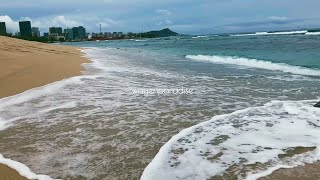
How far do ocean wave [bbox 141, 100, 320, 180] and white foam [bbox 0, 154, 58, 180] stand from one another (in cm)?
126

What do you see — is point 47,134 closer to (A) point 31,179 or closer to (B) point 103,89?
(A) point 31,179

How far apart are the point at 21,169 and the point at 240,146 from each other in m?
3.11

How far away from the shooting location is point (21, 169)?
441 centimetres

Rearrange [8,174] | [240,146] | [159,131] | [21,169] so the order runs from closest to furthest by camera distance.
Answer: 1. [8,174]
2. [21,169]
3. [240,146]
4. [159,131]

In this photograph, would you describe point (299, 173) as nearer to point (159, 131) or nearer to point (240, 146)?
point (240, 146)

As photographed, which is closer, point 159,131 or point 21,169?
point 21,169

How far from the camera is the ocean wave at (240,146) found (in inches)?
175

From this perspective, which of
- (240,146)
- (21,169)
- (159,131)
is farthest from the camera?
(159,131)

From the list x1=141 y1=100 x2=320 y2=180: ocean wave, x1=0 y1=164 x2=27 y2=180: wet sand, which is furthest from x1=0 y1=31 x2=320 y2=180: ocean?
x1=0 y1=164 x2=27 y2=180: wet sand

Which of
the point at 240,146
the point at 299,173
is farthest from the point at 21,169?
the point at 299,173

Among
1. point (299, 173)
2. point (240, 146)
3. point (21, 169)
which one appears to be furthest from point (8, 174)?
point (299, 173)

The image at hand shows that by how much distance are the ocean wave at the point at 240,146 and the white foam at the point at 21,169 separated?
1256 mm

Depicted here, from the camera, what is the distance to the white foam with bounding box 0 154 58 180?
4211mm

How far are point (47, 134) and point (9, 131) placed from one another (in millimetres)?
749
